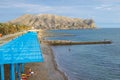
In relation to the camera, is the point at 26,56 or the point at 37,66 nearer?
the point at 26,56

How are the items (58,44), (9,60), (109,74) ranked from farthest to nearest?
(58,44)
(109,74)
(9,60)

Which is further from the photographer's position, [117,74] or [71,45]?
[71,45]

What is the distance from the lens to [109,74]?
4941cm

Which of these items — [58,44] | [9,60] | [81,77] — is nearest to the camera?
[9,60]

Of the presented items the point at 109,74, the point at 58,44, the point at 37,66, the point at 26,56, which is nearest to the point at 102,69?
the point at 109,74

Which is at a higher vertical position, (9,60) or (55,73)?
(9,60)

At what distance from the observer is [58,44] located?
111 meters

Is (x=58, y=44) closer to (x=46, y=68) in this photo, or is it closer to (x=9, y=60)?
→ (x=46, y=68)

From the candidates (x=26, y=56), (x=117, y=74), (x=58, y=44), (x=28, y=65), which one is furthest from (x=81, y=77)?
(x=58, y=44)

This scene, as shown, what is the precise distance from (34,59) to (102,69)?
2957 cm

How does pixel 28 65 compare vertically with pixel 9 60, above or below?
below

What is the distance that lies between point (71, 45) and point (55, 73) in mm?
65476

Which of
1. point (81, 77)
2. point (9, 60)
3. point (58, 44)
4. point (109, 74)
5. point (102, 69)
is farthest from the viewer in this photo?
point (58, 44)

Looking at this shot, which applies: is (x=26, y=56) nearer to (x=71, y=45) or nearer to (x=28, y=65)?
(x=28, y=65)
